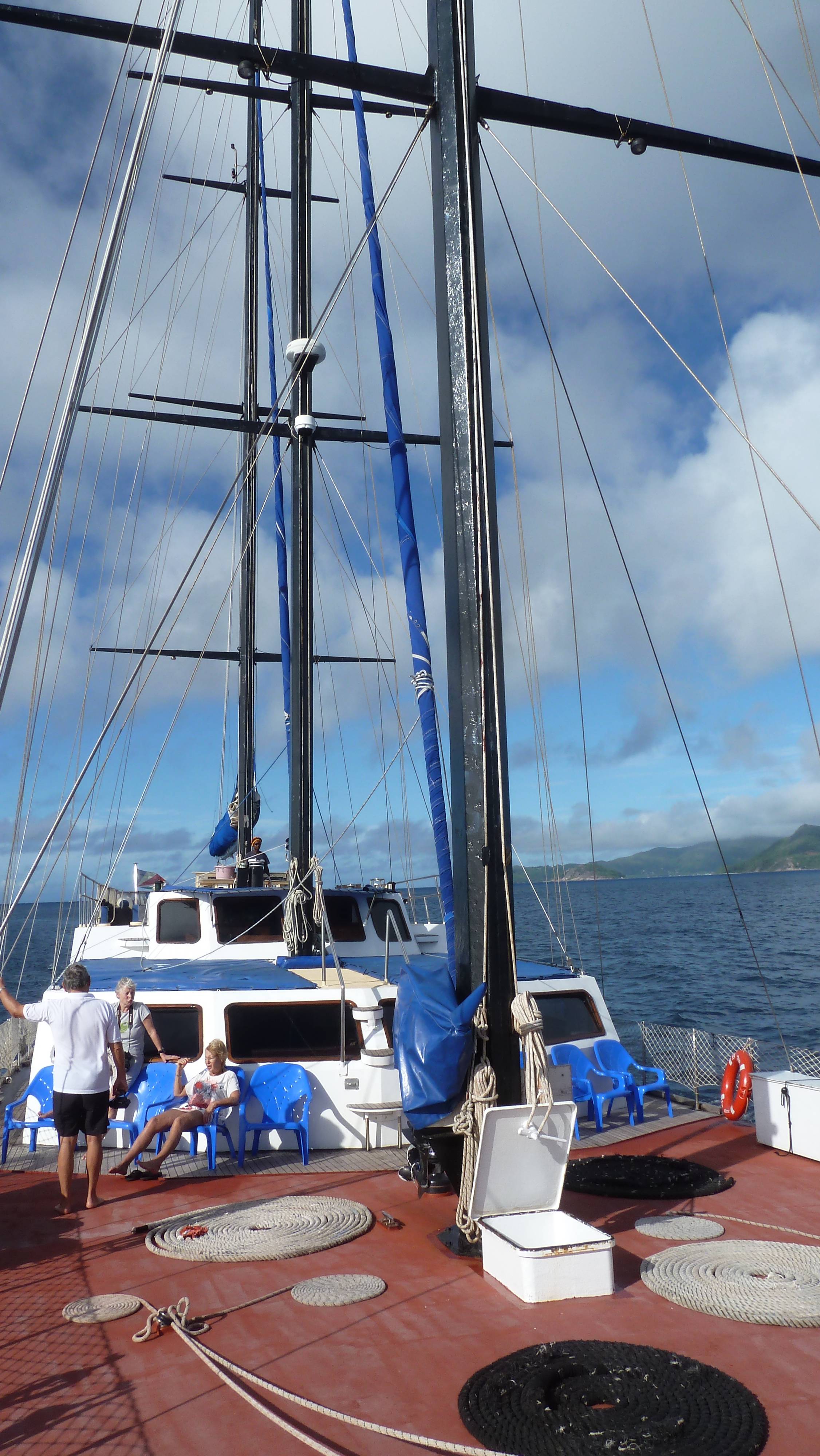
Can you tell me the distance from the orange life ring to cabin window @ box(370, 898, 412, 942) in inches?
190

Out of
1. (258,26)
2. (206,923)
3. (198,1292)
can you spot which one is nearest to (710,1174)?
(198,1292)

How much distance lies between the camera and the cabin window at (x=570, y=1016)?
9.42 metres

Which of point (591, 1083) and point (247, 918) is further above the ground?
point (247, 918)

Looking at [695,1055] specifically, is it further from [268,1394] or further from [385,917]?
[268,1394]

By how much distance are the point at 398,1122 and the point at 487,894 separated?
3.12m

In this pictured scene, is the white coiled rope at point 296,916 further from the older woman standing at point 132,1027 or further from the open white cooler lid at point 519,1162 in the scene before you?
the open white cooler lid at point 519,1162

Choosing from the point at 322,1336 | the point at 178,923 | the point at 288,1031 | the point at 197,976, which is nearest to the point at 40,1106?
the point at 288,1031

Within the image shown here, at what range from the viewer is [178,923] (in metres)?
12.6

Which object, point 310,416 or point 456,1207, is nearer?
point 456,1207

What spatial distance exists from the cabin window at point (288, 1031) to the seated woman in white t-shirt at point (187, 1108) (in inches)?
25.8

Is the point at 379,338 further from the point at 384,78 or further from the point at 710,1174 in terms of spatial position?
the point at 710,1174

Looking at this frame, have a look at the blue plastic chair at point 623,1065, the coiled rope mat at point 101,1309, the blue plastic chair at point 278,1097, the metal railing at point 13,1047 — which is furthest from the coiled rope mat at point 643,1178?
the metal railing at point 13,1047

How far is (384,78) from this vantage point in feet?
22.2

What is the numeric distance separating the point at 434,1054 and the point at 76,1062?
253 cm
